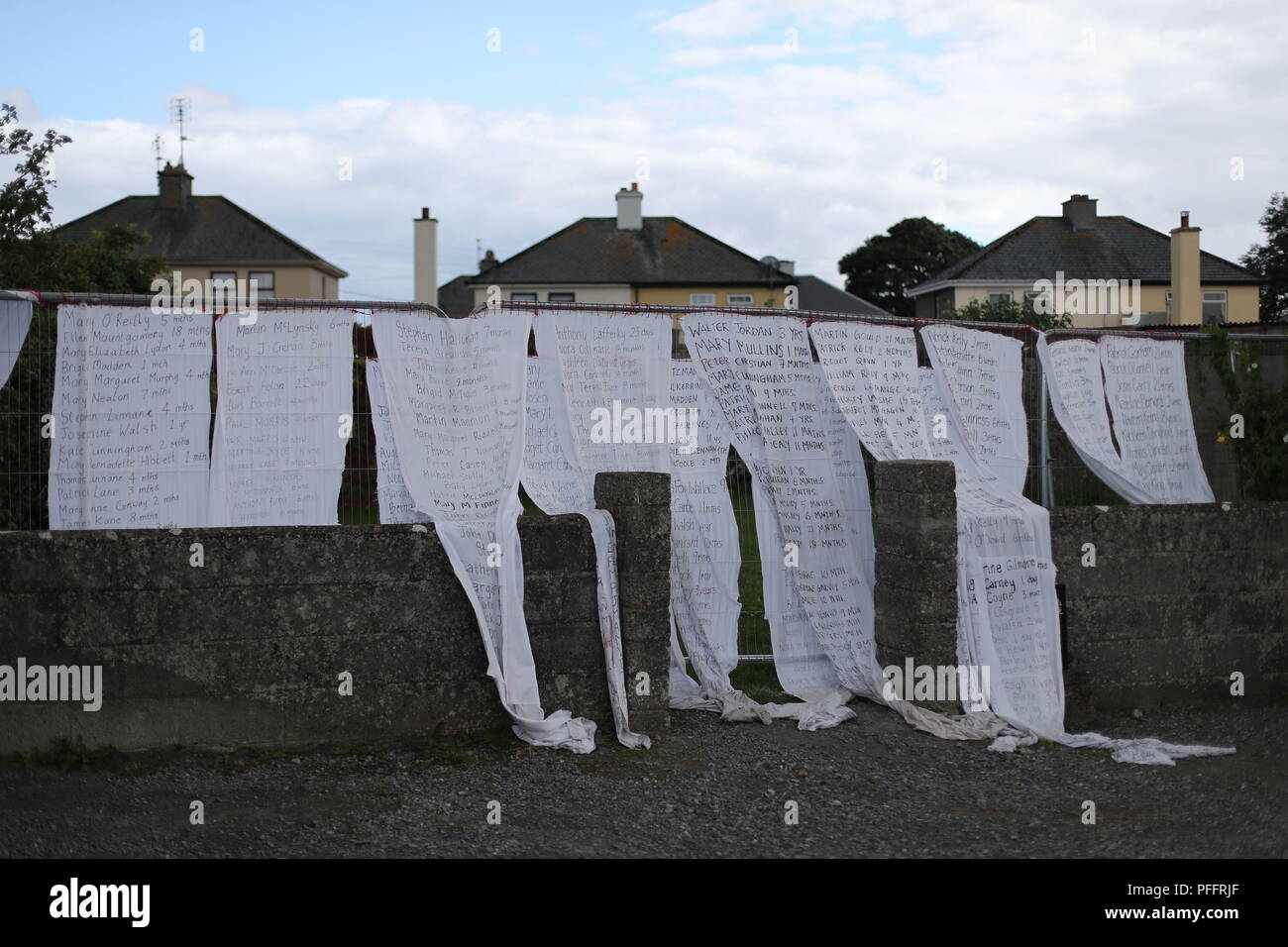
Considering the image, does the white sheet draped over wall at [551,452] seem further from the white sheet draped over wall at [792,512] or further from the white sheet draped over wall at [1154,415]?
the white sheet draped over wall at [1154,415]

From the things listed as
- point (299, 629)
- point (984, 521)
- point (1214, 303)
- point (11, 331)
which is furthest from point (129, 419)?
point (1214, 303)

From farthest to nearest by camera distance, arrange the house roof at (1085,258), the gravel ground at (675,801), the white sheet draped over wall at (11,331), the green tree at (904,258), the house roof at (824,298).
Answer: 1. the green tree at (904,258)
2. the house roof at (824,298)
3. the house roof at (1085,258)
4. the white sheet draped over wall at (11,331)
5. the gravel ground at (675,801)

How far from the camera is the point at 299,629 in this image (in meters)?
5.63

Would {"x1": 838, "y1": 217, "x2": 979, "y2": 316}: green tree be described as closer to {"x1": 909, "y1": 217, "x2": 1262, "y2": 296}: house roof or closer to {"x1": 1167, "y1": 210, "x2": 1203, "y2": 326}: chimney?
{"x1": 909, "y1": 217, "x2": 1262, "y2": 296}: house roof

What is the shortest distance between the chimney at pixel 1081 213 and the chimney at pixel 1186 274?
636cm

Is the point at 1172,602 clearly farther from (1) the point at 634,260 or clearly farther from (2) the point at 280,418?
(1) the point at 634,260

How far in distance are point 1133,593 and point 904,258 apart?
5603cm

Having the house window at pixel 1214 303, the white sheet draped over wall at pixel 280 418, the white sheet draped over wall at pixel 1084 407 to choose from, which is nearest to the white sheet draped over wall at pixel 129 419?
the white sheet draped over wall at pixel 280 418

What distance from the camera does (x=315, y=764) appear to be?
17.9 feet

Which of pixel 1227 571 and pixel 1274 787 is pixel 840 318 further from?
pixel 1274 787

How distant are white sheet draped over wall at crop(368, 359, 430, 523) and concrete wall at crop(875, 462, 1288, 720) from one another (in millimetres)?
2766

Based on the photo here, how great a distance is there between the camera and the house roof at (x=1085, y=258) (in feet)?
128

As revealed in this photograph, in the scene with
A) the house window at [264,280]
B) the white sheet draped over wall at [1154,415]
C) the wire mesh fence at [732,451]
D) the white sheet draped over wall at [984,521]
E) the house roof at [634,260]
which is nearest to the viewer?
the wire mesh fence at [732,451]

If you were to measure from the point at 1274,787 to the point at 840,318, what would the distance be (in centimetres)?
349
